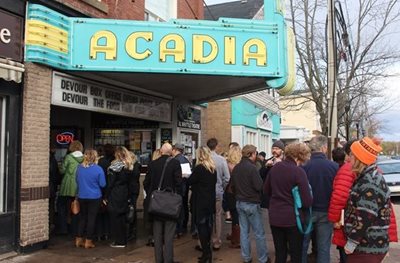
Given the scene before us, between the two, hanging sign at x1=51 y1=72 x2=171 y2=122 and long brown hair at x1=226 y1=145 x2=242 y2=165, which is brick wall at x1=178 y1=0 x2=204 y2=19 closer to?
hanging sign at x1=51 y1=72 x2=171 y2=122

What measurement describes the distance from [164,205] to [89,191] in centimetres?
216

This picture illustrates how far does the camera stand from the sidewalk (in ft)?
24.2

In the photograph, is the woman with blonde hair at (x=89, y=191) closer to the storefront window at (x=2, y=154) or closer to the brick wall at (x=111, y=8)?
the storefront window at (x=2, y=154)

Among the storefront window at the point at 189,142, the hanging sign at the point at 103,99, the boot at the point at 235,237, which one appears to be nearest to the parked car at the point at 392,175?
the storefront window at the point at 189,142

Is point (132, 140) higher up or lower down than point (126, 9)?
lower down

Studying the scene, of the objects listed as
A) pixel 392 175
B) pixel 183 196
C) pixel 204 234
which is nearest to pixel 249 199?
pixel 204 234

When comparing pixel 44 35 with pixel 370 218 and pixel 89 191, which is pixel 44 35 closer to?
pixel 89 191

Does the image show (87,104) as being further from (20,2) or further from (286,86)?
(286,86)

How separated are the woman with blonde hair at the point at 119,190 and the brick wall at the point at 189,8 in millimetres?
6852

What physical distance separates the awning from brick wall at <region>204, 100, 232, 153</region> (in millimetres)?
13977

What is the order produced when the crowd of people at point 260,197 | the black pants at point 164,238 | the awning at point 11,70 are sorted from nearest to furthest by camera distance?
1. the crowd of people at point 260,197
2. the black pants at point 164,238
3. the awning at point 11,70

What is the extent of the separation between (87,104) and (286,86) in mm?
3978

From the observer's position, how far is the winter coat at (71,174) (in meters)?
8.84

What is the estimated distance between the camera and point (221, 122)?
21.1m
